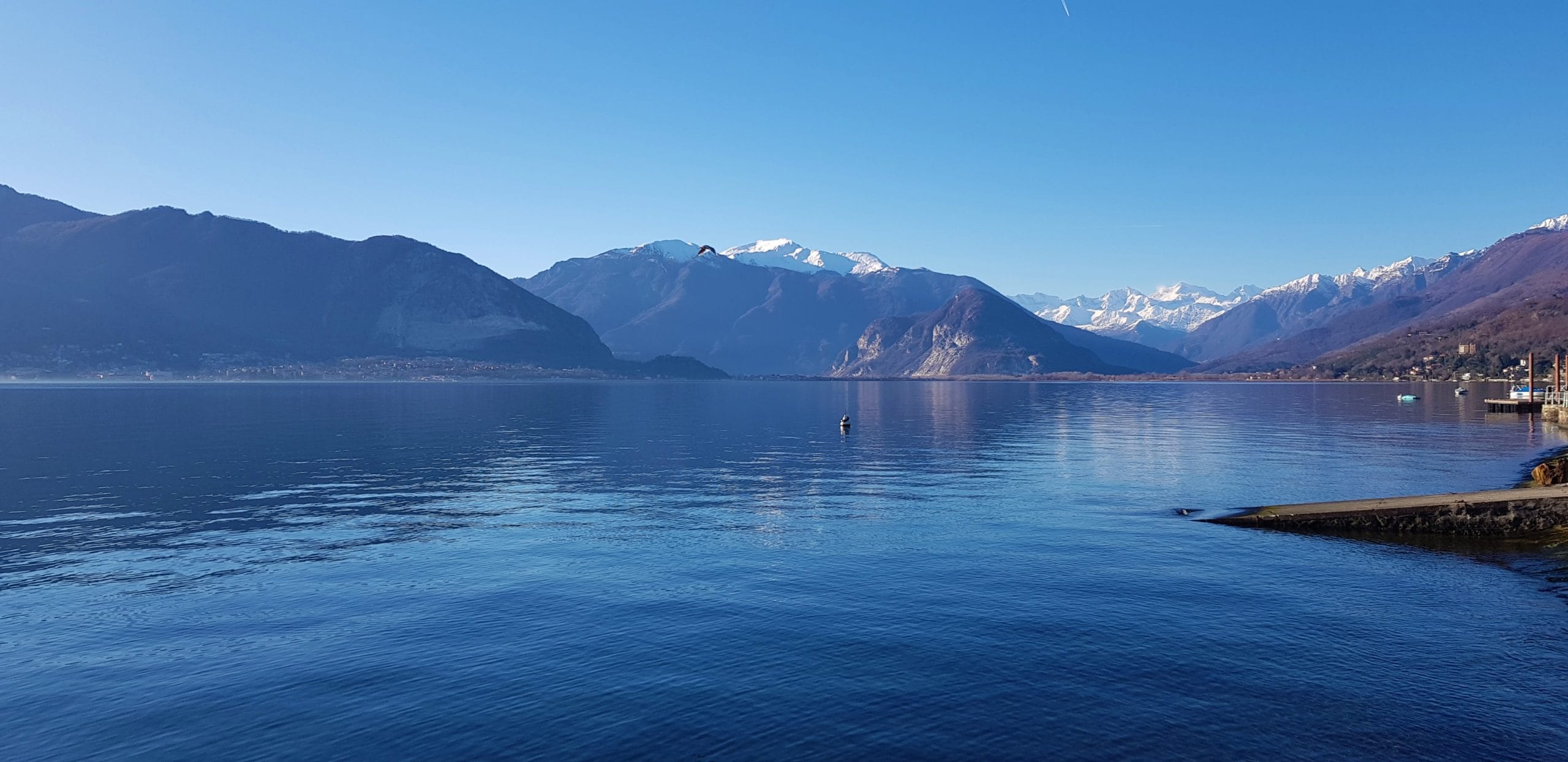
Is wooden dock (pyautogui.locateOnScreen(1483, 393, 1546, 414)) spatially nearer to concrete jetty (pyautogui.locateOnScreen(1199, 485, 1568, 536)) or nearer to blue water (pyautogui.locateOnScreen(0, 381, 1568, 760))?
blue water (pyautogui.locateOnScreen(0, 381, 1568, 760))

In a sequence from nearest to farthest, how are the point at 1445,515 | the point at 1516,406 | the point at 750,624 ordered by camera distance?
the point at 750,624
the point at 1445,515
the point at 1516,406

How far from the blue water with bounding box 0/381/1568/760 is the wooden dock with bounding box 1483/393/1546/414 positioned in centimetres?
13320

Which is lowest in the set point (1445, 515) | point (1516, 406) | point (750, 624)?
point (750, 624)

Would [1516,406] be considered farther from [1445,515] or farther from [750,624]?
[750,624]

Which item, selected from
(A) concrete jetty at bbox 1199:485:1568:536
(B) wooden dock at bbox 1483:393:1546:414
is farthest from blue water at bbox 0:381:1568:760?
(B) wooden dock at bbox 1483:393:1546:414

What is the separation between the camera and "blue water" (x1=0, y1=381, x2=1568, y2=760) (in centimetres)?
2208

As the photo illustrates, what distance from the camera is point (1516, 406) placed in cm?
17500

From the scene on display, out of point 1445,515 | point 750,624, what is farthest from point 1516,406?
point 750,624

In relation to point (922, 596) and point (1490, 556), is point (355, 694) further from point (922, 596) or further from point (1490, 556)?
point (1490, 556)

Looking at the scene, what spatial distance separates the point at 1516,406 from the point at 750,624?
201m

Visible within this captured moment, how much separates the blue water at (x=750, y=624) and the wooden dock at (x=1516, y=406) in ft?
437

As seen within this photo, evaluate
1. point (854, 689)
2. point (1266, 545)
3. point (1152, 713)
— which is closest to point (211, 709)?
point (854, 689)

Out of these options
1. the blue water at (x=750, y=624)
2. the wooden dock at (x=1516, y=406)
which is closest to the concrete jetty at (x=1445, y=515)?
the blue water at (x=750, y=624)

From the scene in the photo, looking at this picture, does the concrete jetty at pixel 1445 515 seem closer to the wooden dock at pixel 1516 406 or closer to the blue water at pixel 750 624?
the blue water at pixel 750 624
